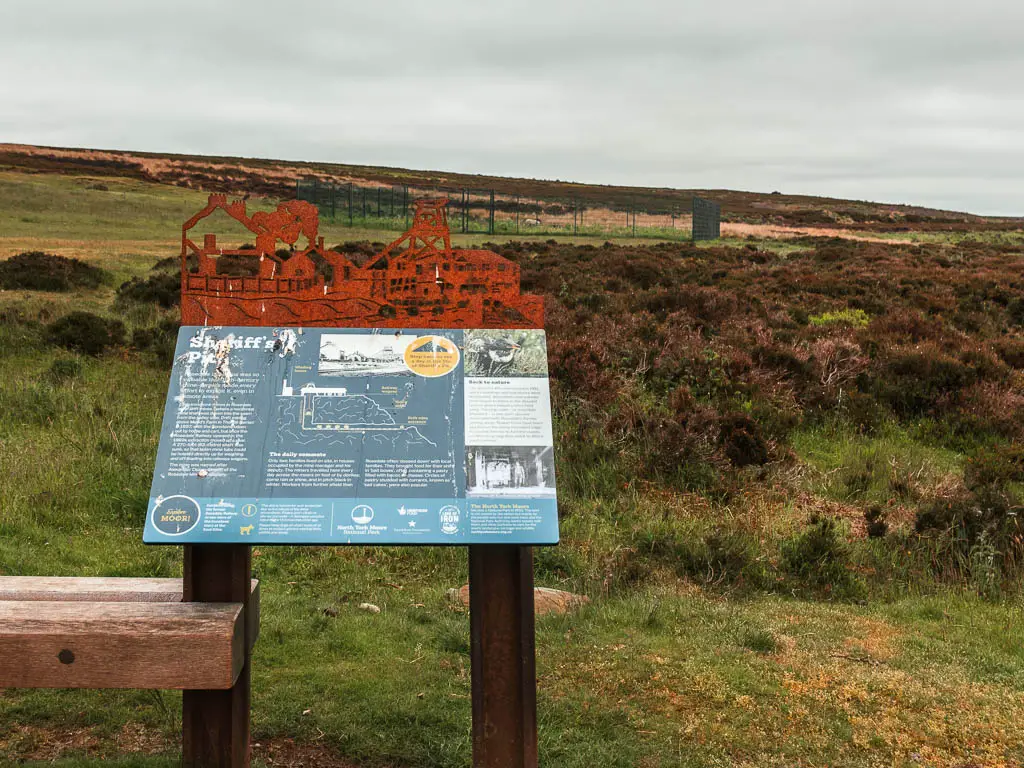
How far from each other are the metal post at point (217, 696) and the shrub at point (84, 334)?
9.97 m

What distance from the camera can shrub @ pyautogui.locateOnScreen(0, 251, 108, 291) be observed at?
16969 millimetres

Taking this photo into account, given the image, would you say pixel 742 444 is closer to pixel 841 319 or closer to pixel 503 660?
pixel 503 660

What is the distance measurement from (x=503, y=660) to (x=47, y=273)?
1708 cm

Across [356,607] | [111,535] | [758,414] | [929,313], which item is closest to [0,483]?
[111,535]

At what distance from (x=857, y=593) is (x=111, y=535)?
4856 mm

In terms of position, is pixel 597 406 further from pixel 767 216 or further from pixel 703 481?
pixel 767 216

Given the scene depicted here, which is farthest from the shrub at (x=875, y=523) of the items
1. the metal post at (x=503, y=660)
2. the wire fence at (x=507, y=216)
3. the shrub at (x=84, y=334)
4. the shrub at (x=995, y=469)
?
the wire fence at (x=507, y=216)

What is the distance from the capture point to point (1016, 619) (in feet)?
16.8

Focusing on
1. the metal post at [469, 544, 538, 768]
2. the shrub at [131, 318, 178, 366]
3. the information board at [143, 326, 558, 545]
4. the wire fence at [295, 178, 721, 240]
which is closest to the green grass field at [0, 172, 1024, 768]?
the metal post at [469, 544, 538, 768]

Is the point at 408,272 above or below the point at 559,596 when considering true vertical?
above

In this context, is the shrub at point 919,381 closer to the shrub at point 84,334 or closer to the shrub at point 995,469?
the shrub at point 995,469

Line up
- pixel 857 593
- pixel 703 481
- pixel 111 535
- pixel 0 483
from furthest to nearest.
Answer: pixel 703 481
pixel 0 483
pixel 111 535
pixel 857 593

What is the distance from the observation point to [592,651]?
15.0 feet

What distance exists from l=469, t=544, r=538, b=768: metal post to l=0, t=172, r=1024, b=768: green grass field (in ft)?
2.14
